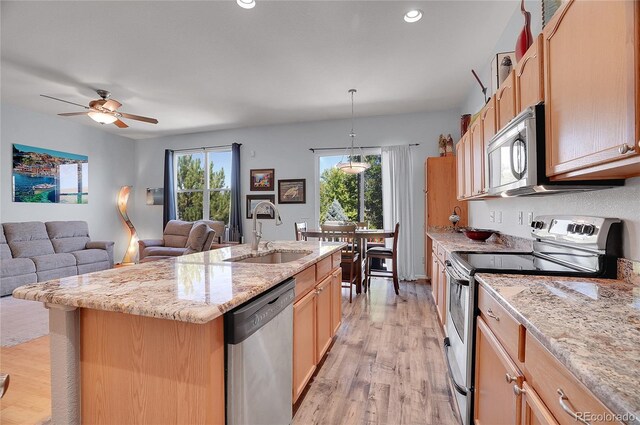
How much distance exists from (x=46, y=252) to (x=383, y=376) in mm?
5292

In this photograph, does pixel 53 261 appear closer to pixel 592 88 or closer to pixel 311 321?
pixel 311 321

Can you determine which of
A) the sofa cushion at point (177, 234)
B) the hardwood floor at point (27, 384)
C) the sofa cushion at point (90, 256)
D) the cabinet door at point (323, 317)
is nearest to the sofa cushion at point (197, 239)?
the sofa cushion at point (177, 234)

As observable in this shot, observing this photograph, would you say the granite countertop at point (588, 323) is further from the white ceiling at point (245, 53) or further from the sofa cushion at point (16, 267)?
the sofa cushion at point (16, 267)

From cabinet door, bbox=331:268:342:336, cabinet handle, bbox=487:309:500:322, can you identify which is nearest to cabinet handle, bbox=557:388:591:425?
cabinet handle, bbox=487:309:500:322

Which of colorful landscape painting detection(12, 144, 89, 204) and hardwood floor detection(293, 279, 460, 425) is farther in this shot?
colorful landscape painting detection(12, 144, 89, 204)

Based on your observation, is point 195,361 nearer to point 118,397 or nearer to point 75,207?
point 118,397

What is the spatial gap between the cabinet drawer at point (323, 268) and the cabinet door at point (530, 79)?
1.55 m

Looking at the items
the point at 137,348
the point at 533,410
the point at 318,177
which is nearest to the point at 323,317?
the point at 137,348

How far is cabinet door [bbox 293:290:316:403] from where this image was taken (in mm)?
1605

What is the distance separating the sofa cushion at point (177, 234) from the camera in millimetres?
5332

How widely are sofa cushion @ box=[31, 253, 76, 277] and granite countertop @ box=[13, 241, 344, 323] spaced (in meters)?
4.03

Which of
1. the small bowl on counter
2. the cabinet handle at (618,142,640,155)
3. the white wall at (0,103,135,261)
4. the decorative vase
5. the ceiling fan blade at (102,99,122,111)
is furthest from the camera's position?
the white wall at (0,103,135,261)

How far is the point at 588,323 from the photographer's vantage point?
0.80 m

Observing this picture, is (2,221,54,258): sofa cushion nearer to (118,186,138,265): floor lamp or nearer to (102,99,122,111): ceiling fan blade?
(118,186,138,265): floor lamp
